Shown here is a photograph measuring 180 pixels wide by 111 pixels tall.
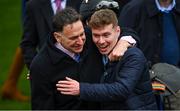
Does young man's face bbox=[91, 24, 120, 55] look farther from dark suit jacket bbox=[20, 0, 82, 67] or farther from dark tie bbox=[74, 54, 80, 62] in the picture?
dark suit jacket bbox=[20, 0, 82, 67]

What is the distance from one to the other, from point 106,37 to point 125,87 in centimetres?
47

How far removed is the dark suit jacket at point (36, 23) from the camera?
265 inches

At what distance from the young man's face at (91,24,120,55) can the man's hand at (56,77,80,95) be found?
1.28 feet

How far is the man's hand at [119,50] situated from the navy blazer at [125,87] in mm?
43

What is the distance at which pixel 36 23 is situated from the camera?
22.2 ft

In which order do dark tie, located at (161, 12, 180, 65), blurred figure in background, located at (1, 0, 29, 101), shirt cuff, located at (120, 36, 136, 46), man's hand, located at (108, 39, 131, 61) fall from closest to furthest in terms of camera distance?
man's hand, located at (108, 39, 131, 61) → shirt cuff, located at (120, 36, 136, 46) → dark tie, located at (161, 12, 180, 65) → blurred figure in background, located at (1, 0, 29, 101)

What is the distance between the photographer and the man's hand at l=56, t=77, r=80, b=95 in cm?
503

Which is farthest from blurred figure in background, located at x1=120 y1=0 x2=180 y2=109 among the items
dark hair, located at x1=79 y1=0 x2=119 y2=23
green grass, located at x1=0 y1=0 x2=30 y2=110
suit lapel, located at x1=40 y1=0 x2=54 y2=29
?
green grass, located at x1=0 y1=0 x2=30 y2=110

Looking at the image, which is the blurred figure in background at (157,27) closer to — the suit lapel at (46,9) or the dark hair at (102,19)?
the suit lapel at (46,9)

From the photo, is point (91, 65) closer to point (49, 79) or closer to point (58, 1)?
point (49, 79)

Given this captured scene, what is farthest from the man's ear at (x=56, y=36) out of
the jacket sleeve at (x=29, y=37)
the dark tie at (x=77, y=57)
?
the jacket sleeve at (x=29, y=37)

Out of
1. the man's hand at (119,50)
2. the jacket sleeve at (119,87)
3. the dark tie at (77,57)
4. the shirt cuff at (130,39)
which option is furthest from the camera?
the shirt cuff at (130,39)

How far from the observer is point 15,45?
11203mm

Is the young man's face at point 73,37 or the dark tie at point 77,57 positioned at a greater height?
the young man's face at point 73,37
